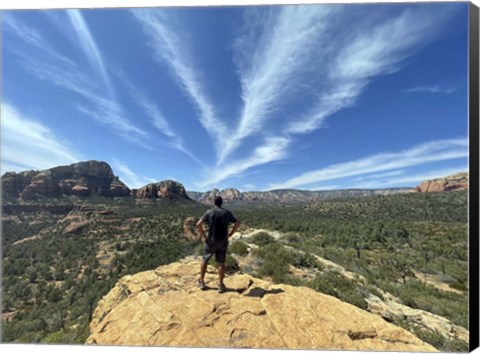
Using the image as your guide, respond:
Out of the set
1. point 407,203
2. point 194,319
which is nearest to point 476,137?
point 194,319

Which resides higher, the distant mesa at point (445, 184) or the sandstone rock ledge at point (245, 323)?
the distant mesa at point (445, 184)

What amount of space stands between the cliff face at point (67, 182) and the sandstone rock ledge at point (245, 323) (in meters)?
53.2

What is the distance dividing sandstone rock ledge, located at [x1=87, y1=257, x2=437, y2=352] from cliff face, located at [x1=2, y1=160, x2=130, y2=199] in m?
53.2

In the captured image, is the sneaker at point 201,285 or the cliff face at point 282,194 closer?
the sneaker at point 201,285

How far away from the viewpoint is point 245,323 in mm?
3771

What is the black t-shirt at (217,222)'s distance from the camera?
14.4 ft

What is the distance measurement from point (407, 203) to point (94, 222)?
4115 cm

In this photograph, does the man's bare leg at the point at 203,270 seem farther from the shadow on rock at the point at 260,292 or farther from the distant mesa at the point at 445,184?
the distant mesa at the point at 445,184


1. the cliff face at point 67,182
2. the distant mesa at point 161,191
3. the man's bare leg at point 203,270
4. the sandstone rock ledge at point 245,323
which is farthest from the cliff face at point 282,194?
the sandstone rock ledge at point 245,323

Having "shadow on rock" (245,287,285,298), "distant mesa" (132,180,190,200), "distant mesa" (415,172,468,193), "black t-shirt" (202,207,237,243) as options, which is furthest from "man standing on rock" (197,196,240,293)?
"distant mesa" (132,180,190,200)

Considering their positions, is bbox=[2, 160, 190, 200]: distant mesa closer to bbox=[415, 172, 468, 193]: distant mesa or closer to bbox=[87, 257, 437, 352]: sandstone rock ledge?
bbox=[87, 257, 437, 352]: sandstone rock ledge

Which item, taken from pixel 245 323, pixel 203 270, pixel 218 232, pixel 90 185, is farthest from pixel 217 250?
pixel 90 185

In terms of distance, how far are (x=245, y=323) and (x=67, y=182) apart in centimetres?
6616

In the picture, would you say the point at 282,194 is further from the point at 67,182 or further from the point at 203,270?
the point at 203,270
